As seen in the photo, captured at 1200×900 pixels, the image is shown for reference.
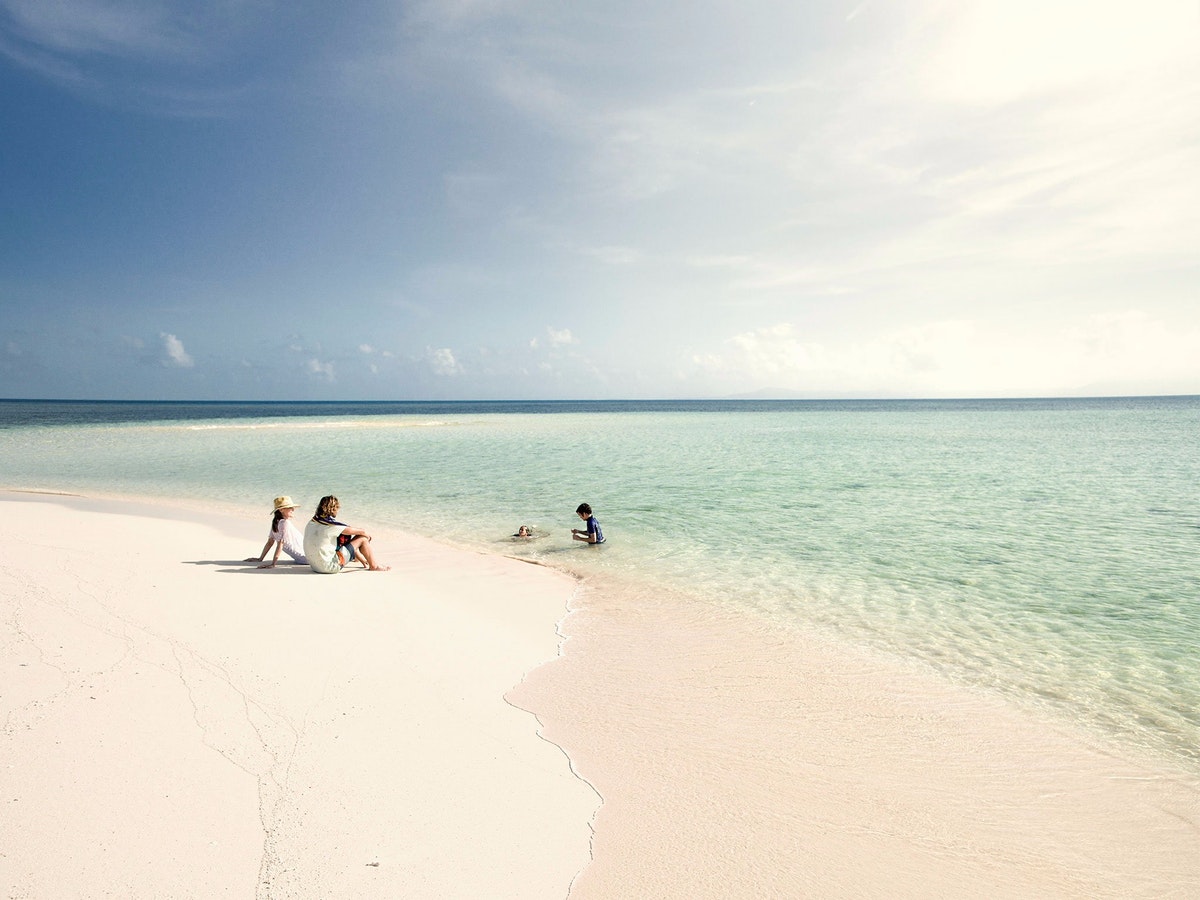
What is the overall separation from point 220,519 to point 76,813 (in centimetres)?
1395

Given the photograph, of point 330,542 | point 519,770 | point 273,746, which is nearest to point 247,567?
point 330,542

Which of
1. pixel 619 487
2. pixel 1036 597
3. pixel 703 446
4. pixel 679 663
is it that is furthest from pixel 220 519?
pixel 703 446

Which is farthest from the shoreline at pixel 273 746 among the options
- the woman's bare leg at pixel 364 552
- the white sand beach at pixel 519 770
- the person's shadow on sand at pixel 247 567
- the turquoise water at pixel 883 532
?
the turquoise water at pixel 883 532

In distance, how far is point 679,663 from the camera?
728 centimetres

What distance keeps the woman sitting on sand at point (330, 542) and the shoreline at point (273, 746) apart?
42.9 inches

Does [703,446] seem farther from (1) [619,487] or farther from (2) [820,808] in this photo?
(2) [820,808]

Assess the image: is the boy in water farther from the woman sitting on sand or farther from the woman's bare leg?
the woman sitting on sand

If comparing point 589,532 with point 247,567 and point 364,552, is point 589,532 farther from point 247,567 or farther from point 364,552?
point 247,567

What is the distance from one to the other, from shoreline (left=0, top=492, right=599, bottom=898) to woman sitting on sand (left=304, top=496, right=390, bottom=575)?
42.9 inches

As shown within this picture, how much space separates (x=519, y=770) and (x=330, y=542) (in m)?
6.94

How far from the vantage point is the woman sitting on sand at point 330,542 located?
10.2m

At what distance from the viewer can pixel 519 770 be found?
15.6ft

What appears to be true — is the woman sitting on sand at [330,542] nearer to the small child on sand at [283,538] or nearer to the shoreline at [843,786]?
the small child on sand at [283,538]

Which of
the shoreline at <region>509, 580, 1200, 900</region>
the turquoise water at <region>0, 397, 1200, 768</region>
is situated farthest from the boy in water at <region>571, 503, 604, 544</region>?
the shoreline at <region>509, 580, 1200, 900</region>
